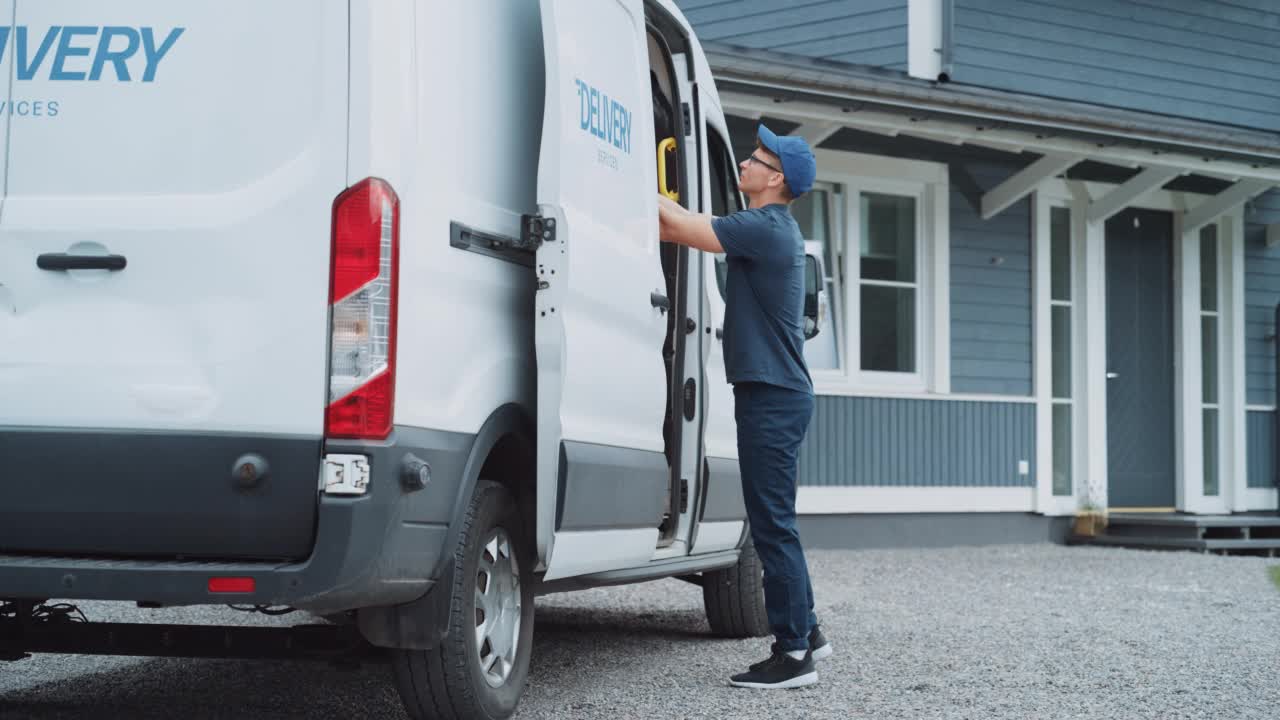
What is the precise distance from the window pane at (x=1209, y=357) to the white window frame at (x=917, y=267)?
10.5 feet

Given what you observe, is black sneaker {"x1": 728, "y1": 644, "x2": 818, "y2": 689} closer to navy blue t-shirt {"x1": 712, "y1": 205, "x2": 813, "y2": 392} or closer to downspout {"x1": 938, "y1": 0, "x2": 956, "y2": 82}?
navy blue t-shirt {"x1": 712, "y1": 205, "x2": 813, "y2": 392}

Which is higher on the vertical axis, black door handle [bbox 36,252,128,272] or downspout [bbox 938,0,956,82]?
downspout [bbox 938,0,956,82]

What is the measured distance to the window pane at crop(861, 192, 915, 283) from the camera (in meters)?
12.0

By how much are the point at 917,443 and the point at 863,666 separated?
20.2ft

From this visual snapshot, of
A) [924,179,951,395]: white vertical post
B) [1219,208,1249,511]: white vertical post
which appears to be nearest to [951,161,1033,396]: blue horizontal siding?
[924,179,951,395]: white vertical post

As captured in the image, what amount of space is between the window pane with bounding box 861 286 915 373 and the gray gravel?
2825mm

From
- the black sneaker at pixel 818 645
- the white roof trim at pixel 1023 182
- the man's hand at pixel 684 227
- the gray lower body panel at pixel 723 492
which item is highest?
the white roof trim at pixel 1023 182

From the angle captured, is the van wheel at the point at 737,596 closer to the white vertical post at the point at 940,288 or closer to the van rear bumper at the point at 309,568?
the van rear bumper at the point at 309,568

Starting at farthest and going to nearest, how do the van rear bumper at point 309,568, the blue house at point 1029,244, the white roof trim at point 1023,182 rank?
the white roof trim at point 1023,182
the blue house at point 1029,244
the van rear bumper at point 309,568

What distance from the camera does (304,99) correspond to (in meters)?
3.58

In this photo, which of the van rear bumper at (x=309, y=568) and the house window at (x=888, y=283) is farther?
the house window at (x=888, y=283)

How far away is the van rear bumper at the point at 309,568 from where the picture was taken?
342cm

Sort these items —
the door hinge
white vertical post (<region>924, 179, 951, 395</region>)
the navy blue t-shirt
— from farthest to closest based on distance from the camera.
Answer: white vertical post (<region>924, 179, 951, 395</region>), the navy blue t-shirt, the door hinge

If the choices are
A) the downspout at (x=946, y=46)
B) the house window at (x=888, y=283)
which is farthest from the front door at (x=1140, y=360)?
the downspout at (x=946, y=46)
